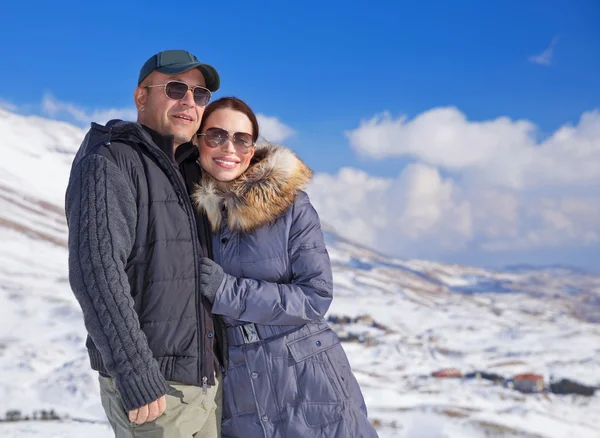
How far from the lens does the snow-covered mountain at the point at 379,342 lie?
1355 centimetres

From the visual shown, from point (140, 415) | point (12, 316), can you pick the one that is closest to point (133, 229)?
point (140, 415)

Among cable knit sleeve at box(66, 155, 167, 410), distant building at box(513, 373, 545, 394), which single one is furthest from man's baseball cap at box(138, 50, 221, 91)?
distant building at box(513, 373, 545, 394)

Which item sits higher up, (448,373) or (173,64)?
(173,64)

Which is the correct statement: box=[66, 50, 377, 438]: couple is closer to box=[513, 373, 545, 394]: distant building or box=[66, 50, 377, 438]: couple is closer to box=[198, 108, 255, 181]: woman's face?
box=[198, 108, 255, 181]: woman's face

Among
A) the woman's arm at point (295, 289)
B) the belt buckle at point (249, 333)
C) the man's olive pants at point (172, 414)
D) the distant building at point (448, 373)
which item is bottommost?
the distant building at point (448, 373)

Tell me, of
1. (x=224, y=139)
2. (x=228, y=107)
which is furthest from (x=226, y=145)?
(x=228, y=107)

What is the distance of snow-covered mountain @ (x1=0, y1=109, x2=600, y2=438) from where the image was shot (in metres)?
13.5

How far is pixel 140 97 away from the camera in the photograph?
327cm

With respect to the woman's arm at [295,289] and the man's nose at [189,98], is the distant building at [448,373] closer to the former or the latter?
the woman's arm at [295,289]

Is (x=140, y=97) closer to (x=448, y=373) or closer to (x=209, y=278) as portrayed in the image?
(x=209, y=278)

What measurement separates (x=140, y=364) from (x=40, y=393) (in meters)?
12.9

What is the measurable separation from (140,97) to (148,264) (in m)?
1.16

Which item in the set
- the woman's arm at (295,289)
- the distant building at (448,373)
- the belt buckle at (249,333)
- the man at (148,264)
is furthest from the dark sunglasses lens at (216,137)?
the distant building at (448,373)

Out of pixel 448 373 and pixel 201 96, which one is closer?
pixel 201 96
